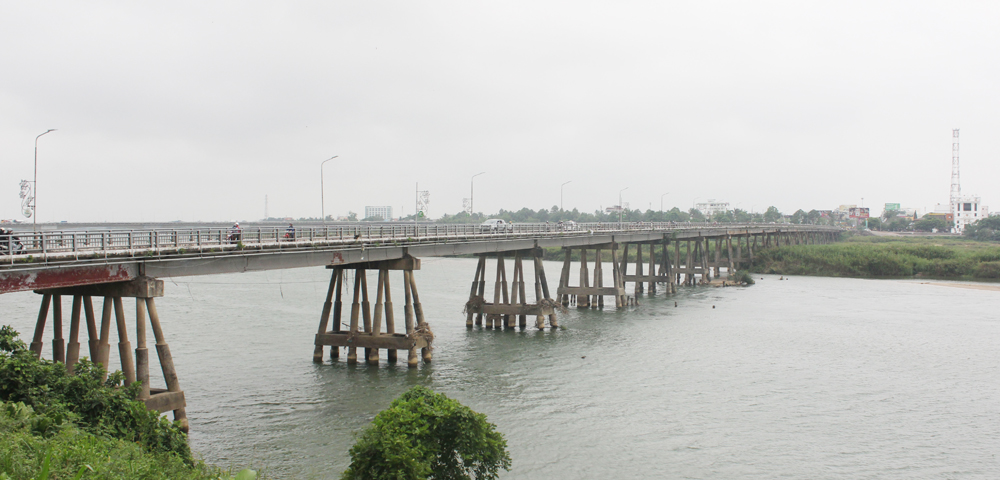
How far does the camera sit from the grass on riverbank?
87375 mm

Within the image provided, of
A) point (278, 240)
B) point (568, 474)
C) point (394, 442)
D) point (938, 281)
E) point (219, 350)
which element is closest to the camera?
point (394, 442)

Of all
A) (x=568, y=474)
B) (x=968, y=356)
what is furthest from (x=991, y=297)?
(x=568, y=474)

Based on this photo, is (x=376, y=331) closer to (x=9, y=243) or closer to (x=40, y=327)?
(x=40, y=327)

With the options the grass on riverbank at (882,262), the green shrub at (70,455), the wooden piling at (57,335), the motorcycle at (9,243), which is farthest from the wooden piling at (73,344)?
the grass on riverbank at (882,262)

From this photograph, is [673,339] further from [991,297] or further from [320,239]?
[991,297]

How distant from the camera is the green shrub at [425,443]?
1454 centimetres

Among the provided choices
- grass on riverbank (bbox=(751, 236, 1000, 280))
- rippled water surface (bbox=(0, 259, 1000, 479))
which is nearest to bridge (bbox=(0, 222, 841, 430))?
rippled water surface (bbox=(0, 259, 1000, 479))

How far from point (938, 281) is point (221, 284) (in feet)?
263

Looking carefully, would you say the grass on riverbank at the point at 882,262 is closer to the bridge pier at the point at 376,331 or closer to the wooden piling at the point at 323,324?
the bridge pier at the point at 376,331

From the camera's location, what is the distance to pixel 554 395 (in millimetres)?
27469

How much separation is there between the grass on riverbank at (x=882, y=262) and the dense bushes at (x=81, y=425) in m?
90.1

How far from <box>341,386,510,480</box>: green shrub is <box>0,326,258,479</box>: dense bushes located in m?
3.13

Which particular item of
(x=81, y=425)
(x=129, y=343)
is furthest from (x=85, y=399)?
(x=129, y=343)

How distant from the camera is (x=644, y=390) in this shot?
1133 inches
